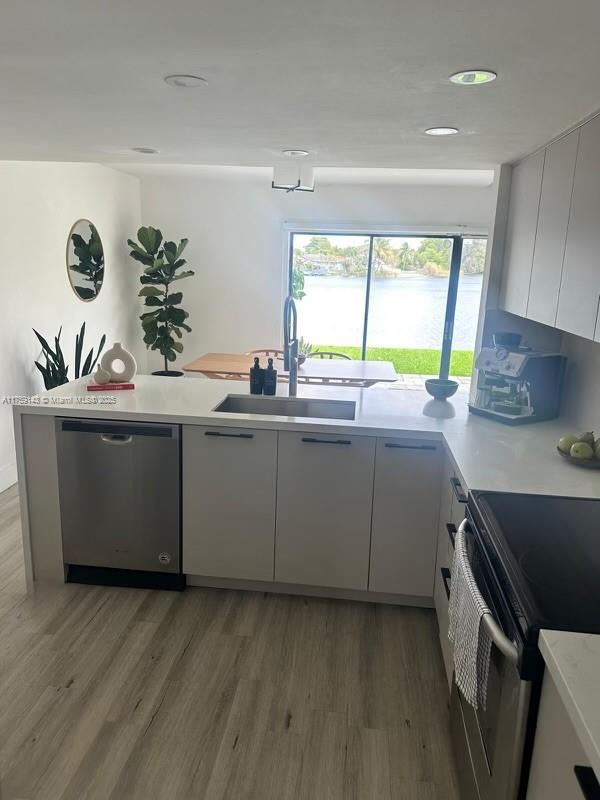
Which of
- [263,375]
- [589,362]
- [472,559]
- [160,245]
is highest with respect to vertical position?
[160,245]

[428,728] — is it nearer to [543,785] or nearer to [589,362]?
[543,785]

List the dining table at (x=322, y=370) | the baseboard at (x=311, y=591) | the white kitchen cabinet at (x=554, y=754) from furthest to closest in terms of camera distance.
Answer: the dining table at (x=322, y=370), the baseboard at (x=311, y=591), the white kitchen cabinet at (x=554, y=754)

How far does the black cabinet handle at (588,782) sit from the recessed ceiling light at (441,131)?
2038 mm

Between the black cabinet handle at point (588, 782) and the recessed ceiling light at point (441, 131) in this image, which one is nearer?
the black cabinet handle at point (588, 782)

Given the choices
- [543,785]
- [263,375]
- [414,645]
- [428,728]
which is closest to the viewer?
[543,785]

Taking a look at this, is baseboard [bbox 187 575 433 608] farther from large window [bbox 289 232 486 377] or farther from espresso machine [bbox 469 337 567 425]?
large window [bbox 289 232 486 377]

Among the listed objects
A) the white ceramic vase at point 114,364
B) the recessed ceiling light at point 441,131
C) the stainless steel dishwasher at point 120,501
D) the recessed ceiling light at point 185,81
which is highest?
the recessed ceiling light at point 441,131

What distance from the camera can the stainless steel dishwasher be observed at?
2.59m

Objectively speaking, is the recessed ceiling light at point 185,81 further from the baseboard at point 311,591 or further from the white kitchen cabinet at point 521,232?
the baseboard at point 311,591

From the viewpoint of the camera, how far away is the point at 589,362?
2521 millimetres

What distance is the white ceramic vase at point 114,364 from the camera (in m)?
3.02

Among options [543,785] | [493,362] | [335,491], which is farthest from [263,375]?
[543,785]

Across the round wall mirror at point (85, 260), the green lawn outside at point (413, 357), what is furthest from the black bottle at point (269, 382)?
the green lawn outside at point (413, 357)

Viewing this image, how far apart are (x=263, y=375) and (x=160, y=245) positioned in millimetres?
3909
